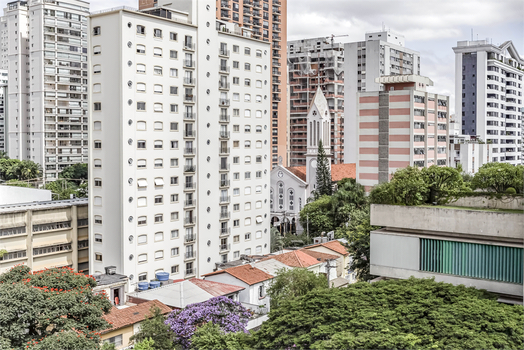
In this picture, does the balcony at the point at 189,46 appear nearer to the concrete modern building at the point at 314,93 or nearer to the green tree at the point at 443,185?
the green tree at the point at 443,185

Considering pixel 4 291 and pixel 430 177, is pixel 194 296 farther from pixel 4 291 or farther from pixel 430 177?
pixel 430 177

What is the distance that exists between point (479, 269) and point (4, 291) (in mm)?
16969

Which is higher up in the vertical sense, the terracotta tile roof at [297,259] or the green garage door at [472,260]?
the green garage door at [472,260]

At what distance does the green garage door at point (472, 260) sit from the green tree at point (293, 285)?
9.92 meters

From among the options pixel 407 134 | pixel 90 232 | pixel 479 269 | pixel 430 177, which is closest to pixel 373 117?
pixel 407 134

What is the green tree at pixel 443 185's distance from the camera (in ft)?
76.2

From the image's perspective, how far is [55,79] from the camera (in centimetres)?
8275

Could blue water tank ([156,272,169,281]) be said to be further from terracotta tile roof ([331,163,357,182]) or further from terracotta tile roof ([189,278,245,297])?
terracotta tile roof ([331,163,357,182])

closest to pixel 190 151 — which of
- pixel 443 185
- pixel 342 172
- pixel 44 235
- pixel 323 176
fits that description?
pixel 44 235

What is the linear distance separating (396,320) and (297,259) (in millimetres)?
24010

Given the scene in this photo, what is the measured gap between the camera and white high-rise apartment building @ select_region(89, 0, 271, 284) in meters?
39.8

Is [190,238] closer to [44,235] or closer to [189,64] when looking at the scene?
[44,235]

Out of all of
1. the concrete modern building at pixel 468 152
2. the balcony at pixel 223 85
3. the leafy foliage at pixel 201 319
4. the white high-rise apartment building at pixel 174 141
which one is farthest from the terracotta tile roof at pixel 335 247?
the concrete modern building at pixel 468 152

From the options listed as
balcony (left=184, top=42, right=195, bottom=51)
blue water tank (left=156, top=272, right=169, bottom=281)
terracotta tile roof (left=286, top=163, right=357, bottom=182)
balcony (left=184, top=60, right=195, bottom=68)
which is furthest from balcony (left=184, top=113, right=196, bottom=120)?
terracotta tile roof (left=286, top=163, right=357, bottom=182)
